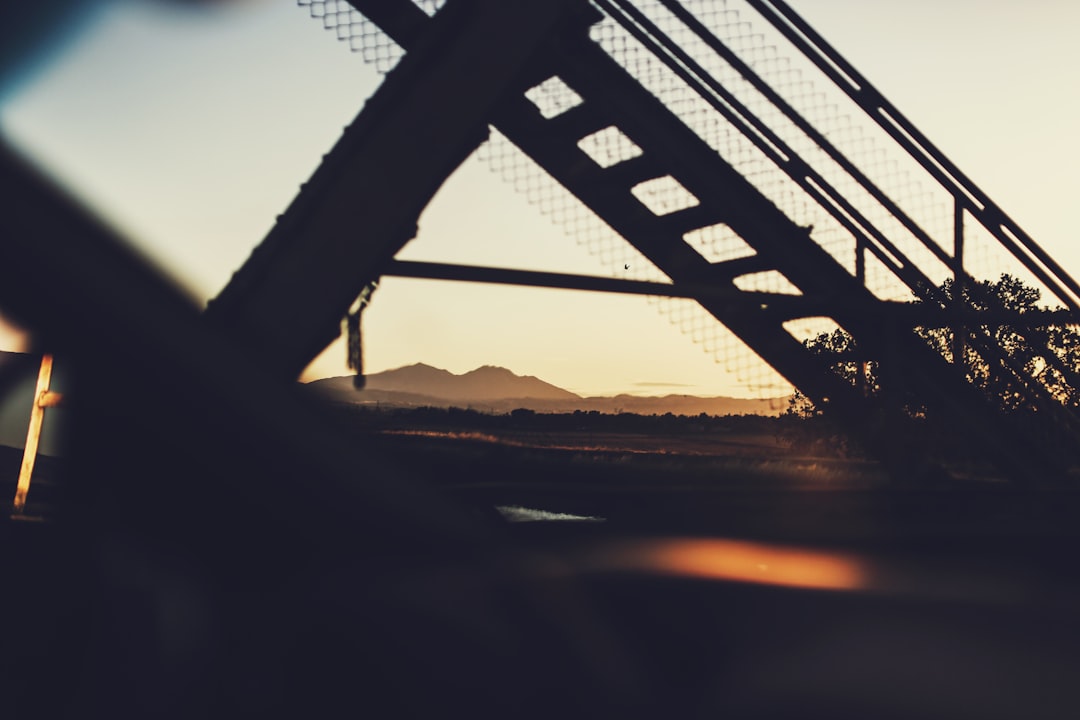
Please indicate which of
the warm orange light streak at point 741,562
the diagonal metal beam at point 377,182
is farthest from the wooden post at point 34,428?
→ the warm orange light streak at point 741,562

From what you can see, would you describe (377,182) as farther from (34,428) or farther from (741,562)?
(34,428)

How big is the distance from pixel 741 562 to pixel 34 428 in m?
4.39

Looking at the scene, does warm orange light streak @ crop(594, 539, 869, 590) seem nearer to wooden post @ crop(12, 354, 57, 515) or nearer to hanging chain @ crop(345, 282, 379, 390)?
hanging chain @ crop(345, 282, 379, 390)

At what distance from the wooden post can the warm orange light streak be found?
388cm

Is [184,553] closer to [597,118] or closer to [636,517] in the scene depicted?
[636,517]

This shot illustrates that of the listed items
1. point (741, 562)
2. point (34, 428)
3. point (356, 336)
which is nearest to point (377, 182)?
point (356, 336)

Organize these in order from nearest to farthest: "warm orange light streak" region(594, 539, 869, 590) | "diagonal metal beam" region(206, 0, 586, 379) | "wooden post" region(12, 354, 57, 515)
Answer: "warm orange light streak" region(594, 539, 869, 590), "diagonal metal beam" region(206, 0, 586, 379), "wooden post" region(12, 354, 57, 515)

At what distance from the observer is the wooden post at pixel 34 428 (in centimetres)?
456

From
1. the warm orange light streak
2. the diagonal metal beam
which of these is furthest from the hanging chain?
the warm orange light streak

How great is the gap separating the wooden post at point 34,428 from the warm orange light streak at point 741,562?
3.88 meters

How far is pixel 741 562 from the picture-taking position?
71.5 inches

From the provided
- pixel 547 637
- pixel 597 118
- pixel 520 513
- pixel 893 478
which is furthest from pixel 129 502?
pixel 893 478

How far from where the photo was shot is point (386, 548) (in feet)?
4.81

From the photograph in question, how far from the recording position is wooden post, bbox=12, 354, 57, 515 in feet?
15.0
